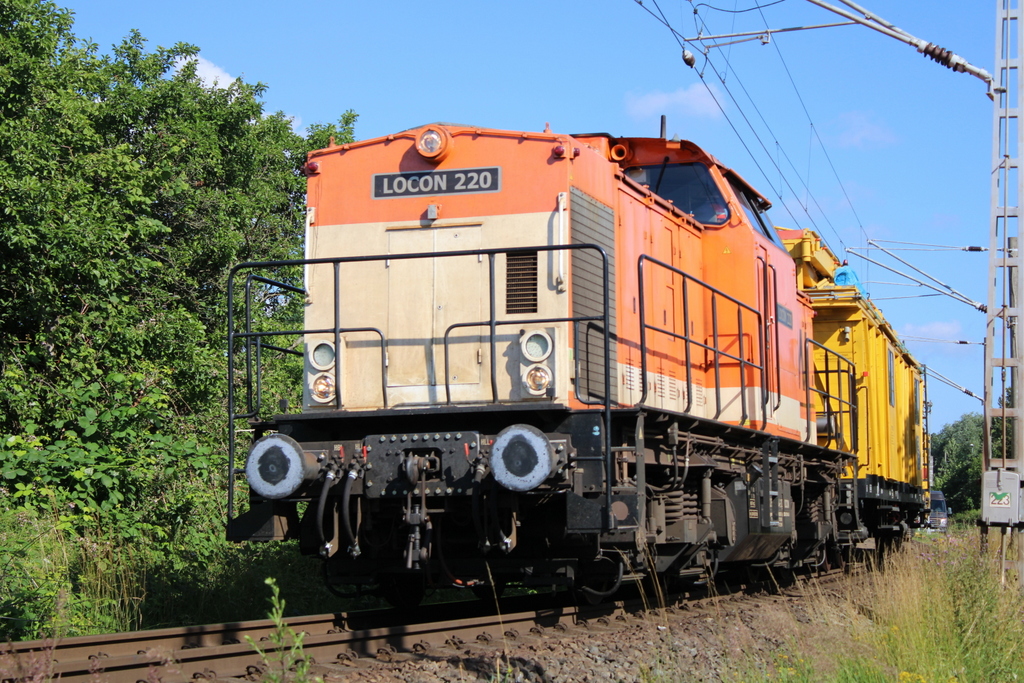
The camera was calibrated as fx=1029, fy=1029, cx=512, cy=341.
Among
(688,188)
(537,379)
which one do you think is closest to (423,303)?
(537,379)

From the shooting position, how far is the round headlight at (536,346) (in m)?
6.34

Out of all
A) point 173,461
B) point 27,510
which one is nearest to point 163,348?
point 173,461

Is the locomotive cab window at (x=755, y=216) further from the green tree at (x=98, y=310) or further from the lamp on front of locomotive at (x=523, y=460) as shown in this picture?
the green tree at (x=98, y=310)

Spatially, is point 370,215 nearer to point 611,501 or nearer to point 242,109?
point 611,501

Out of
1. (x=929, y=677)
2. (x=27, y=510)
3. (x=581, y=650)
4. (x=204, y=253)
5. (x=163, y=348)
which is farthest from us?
(x=204, y=253)

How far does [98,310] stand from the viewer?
1079 centimetres

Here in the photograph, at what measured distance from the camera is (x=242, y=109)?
1845 cm

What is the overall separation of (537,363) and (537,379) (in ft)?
0.35

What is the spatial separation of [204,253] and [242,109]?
189 inches

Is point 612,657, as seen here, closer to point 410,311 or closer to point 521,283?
point 521,283

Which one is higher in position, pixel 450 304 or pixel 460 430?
pixel 450 304

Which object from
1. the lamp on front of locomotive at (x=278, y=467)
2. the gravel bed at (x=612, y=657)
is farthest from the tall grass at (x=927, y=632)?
the lamp on front of locomotive at (x=278, y=467)

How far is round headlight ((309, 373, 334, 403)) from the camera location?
6742 millimetres

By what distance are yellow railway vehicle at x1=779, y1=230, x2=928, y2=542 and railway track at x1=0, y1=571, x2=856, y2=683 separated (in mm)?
4168
